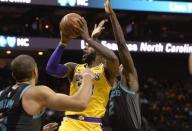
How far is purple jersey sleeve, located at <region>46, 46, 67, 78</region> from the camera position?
17.6 ft

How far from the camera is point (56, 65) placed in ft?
18.0

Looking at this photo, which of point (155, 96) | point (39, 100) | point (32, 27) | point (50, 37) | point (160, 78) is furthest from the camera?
point (160, 78)

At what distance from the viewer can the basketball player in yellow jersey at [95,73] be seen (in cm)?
532

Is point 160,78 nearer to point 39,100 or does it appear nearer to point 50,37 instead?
point 50,37

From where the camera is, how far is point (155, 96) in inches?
693

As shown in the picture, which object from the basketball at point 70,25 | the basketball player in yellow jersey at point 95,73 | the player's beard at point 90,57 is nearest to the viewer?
the basketball at point 70,25

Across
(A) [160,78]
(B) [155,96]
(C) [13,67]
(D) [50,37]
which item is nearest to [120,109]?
(C) [13,67]

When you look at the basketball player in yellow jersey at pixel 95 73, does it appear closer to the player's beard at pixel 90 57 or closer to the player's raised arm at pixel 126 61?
the player's beard at pixel 90 57

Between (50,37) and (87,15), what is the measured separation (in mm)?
3953

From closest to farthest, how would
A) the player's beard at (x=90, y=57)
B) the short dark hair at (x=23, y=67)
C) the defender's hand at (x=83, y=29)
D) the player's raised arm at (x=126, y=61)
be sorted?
the short dark hair at (x=23, y=67), the defender's hand at (x=83, y=29), the player's raised arm at (x=126, y=61), the player's beard at (x=90, y=57)

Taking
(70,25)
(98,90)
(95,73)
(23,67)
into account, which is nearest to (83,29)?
(70,25)

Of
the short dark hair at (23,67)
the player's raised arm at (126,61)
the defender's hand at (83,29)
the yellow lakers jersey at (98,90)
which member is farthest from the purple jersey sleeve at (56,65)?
the short dark hair at (23,67)

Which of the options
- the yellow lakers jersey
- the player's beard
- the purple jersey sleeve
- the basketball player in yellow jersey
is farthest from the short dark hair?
the player's beard

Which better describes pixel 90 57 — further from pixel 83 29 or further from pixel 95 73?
pixel 83 29
